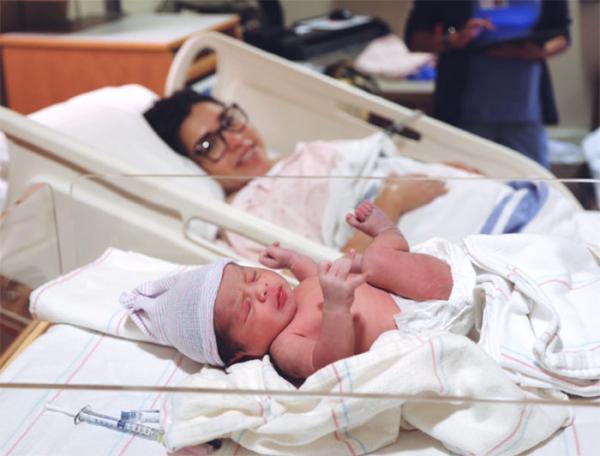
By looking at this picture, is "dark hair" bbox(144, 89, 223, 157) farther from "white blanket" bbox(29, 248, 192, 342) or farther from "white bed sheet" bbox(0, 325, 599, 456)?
"white bed sheet" bbox(0, 325, 599, 456)

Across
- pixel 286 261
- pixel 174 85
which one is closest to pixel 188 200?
pixel 286 261

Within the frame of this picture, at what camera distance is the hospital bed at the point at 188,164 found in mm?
1271

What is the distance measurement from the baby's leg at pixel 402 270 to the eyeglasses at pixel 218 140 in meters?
0.79

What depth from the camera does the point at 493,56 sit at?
231cm

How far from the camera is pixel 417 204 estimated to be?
1191 millimetres

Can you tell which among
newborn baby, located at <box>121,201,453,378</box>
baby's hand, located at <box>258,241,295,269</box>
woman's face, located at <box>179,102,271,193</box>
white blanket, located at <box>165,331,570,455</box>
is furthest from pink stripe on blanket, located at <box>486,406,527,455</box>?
woman's face, located at <box>179,102,271,193</box>

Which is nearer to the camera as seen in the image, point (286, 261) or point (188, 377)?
point (188, 377)

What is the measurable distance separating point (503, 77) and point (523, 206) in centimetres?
117

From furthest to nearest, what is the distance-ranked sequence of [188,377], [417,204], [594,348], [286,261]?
[417,204] < [286,261] < [188,377] < [594,348]

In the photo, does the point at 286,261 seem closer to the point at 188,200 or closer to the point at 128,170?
the point at 188,200

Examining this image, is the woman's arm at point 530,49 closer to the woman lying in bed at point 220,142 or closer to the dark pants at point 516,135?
the dark pants at point 516,135

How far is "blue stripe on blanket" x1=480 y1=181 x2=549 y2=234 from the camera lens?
118cm

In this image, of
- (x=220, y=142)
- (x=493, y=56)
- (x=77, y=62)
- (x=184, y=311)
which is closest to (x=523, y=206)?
(x=184, y=311)

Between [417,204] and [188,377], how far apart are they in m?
0.46
